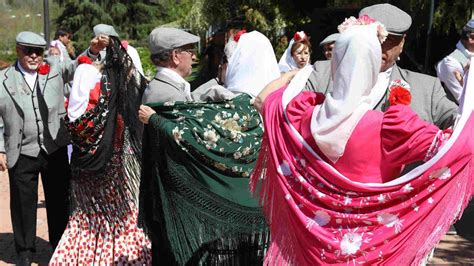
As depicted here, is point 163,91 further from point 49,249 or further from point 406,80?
point 49,249

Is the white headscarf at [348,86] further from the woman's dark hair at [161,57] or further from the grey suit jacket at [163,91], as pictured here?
the woman's dark hair at [161,57]

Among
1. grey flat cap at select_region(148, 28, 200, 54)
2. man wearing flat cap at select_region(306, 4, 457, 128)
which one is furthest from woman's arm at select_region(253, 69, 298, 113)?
grey flat cap at select_region(148, 28, 200, 54)

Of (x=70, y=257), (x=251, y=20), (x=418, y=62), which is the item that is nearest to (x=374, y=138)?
(x=70, y=257)

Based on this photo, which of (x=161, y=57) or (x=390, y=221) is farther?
(x=161, y=57)

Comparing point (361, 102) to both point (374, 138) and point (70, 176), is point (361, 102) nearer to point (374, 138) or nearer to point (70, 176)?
point (374, 138)

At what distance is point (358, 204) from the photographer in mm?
3203

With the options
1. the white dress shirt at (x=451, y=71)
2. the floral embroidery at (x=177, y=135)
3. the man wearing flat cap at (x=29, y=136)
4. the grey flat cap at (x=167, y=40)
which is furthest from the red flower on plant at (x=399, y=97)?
the man wearing flat cap at (x=29, y=136)

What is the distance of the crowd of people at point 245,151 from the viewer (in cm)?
308

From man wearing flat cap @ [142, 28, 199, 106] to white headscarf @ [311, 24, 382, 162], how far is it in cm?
184

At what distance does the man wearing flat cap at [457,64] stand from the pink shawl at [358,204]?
3.28 metres

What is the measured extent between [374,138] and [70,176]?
11.4 ft

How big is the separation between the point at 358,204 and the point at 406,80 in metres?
0.88

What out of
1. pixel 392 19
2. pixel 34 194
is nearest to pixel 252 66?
pixel 392 19

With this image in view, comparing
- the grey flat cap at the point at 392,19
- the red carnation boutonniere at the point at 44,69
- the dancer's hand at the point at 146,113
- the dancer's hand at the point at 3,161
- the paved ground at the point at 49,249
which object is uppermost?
the grey flat cap at the point at 392,19
